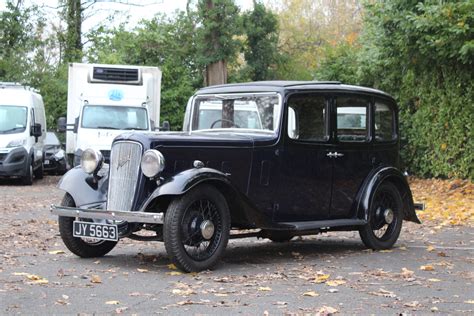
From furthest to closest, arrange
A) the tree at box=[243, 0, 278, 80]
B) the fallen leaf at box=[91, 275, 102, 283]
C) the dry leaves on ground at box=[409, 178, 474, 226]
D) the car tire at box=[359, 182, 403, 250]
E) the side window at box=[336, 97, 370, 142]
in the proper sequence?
1. the tree at box=[243, 0, 278, 80]
2. the dry leaves on ground at box=[409, 178, 474, 226]
3. the car tire at box=[359, 182, 403, 250]
4. the side window at box=[336, 97, 370, 142]
5. the fallen leaf at box=[91, 275, 102, 283]

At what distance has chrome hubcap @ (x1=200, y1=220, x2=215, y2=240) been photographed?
26.7ft

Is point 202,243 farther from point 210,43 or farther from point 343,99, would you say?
point 210,43

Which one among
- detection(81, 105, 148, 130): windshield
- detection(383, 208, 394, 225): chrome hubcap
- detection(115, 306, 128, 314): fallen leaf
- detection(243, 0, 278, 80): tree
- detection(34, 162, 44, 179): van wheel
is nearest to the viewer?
detection(115, 306, 128, 314): fallen leaf

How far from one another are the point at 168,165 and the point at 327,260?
2.22 meters

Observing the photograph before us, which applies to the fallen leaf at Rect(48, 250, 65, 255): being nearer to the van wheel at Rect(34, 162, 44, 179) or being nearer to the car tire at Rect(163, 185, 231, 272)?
the car tire at Rect(163, 185, 231, 272)

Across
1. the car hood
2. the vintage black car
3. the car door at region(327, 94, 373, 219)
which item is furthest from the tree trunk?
the car hood

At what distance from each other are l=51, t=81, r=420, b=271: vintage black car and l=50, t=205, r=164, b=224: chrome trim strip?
1 cm

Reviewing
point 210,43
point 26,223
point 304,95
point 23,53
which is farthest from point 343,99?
point 23,53

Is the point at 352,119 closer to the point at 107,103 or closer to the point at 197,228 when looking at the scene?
the point at 197,228

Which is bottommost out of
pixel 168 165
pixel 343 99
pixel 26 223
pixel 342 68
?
pixel 26 223

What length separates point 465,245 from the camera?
35.1 ft

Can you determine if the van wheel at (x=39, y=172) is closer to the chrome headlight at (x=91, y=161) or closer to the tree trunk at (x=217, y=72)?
the tree trunk at (x=217, y=72)

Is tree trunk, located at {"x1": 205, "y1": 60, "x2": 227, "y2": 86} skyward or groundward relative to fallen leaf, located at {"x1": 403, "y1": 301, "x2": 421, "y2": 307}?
skyward

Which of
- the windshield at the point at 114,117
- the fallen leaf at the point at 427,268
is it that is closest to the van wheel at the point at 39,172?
the windshield at the point at 114,117
